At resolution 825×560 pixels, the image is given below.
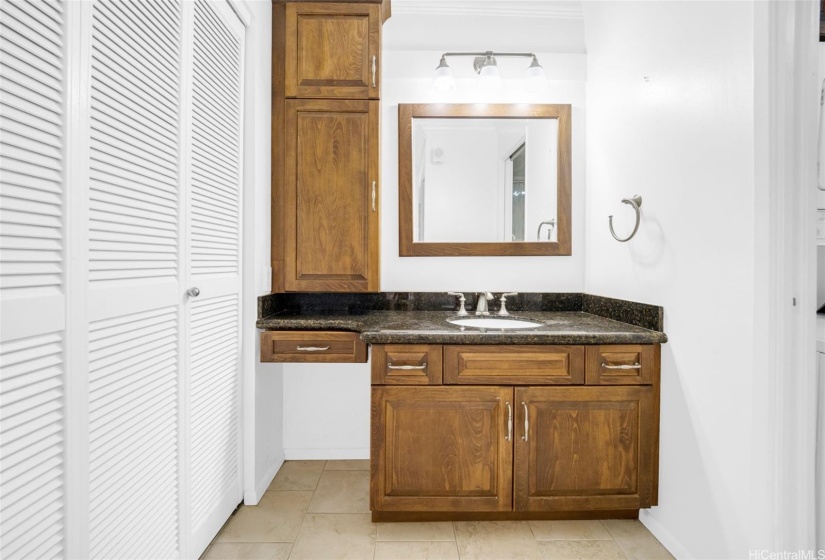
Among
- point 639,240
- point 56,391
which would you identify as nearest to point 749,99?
point 639,240

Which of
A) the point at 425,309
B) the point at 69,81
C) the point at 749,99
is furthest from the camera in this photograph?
the point at 425,309

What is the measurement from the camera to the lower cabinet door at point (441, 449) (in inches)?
66.5

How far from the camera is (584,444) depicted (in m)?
1.69

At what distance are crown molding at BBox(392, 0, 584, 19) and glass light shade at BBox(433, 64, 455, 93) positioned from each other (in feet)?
1.14

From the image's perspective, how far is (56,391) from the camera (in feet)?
2.92

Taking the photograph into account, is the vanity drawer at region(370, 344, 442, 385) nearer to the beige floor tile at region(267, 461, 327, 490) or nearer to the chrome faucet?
the chrome faucet

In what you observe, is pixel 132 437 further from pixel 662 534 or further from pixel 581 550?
pixel 662 534

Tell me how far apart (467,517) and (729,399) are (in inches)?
41.8

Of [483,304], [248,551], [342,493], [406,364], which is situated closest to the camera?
[248,551]

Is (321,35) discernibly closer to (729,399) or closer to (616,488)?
(729,399)

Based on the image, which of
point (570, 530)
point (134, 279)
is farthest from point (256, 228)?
point (570, 530)

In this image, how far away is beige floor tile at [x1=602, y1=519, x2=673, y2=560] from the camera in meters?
1.59

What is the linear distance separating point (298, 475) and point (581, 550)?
4.40 ft

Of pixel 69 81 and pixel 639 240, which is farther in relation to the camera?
pixel 639 240
